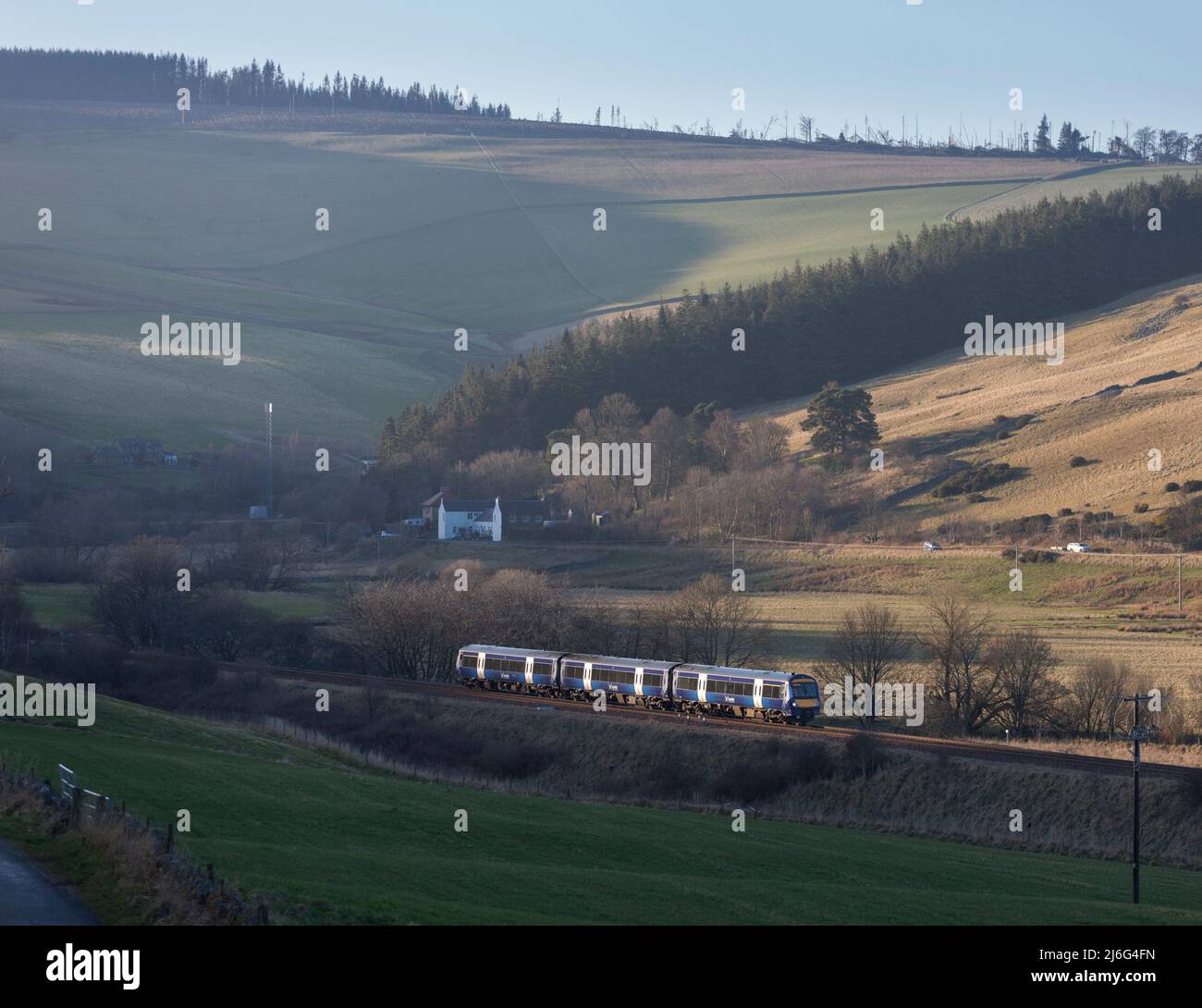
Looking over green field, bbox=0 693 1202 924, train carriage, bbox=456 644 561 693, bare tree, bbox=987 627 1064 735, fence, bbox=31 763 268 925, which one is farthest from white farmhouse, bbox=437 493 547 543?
fence, bbox=31 763 268 925

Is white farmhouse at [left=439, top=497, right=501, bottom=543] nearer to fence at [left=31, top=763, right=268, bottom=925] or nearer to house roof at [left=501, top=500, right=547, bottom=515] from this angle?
house roof at [left=501, top=500, right=547, bottom=515]

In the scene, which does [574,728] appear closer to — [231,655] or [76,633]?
[231,655]

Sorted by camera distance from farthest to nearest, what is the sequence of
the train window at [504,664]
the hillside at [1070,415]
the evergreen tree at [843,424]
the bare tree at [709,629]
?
the evergreen tree at [843,424] < the hillside at [1070,415] < the bare tree at [709,629] < the train window at [504,664]

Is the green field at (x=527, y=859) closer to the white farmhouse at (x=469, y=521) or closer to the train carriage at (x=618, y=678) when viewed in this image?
the train carriage at (x=618, y=678)

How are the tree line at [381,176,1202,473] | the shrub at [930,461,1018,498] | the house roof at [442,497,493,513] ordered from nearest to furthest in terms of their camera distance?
1. the shrub at [930,461,1018,498]
2. the house roof at [442,497,493,513]
3. the tree line at [381,176,1202,473]

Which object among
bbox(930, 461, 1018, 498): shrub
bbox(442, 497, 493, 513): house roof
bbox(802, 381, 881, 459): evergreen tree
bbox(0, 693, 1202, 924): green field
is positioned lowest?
bbox(0, 693, 1202, 924): green field

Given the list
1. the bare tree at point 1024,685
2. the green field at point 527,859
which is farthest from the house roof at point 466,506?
the green field at point 527,859

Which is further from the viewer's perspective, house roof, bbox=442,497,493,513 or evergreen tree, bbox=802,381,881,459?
evergreen tree, bbox=802,381,881,459

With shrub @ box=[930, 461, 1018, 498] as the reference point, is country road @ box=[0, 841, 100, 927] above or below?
below
